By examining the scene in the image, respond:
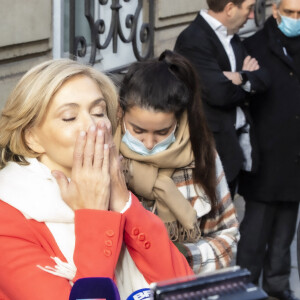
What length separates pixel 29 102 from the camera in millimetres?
2338

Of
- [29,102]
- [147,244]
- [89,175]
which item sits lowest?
[147,244]

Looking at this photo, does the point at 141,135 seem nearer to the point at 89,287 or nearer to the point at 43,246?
the point at 43,246

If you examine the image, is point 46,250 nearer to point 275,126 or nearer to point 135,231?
point 135,231

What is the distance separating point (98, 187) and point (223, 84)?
8.59 ft

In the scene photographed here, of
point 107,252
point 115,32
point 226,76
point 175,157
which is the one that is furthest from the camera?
point 115,32

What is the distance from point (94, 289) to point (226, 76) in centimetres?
311

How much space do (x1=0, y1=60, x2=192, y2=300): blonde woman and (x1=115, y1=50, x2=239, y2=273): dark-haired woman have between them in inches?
23.7

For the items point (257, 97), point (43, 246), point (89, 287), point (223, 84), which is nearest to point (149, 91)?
point (43, 246)

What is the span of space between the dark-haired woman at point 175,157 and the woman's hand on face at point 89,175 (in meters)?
0.81

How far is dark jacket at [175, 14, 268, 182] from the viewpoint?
474 centimetres

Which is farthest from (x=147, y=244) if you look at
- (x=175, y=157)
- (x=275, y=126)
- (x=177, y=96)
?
(x=275, y=126)

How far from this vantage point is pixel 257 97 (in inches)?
201

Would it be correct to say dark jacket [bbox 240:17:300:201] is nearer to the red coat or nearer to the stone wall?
the stone wall

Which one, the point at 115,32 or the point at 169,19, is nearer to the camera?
the point at 115,32
